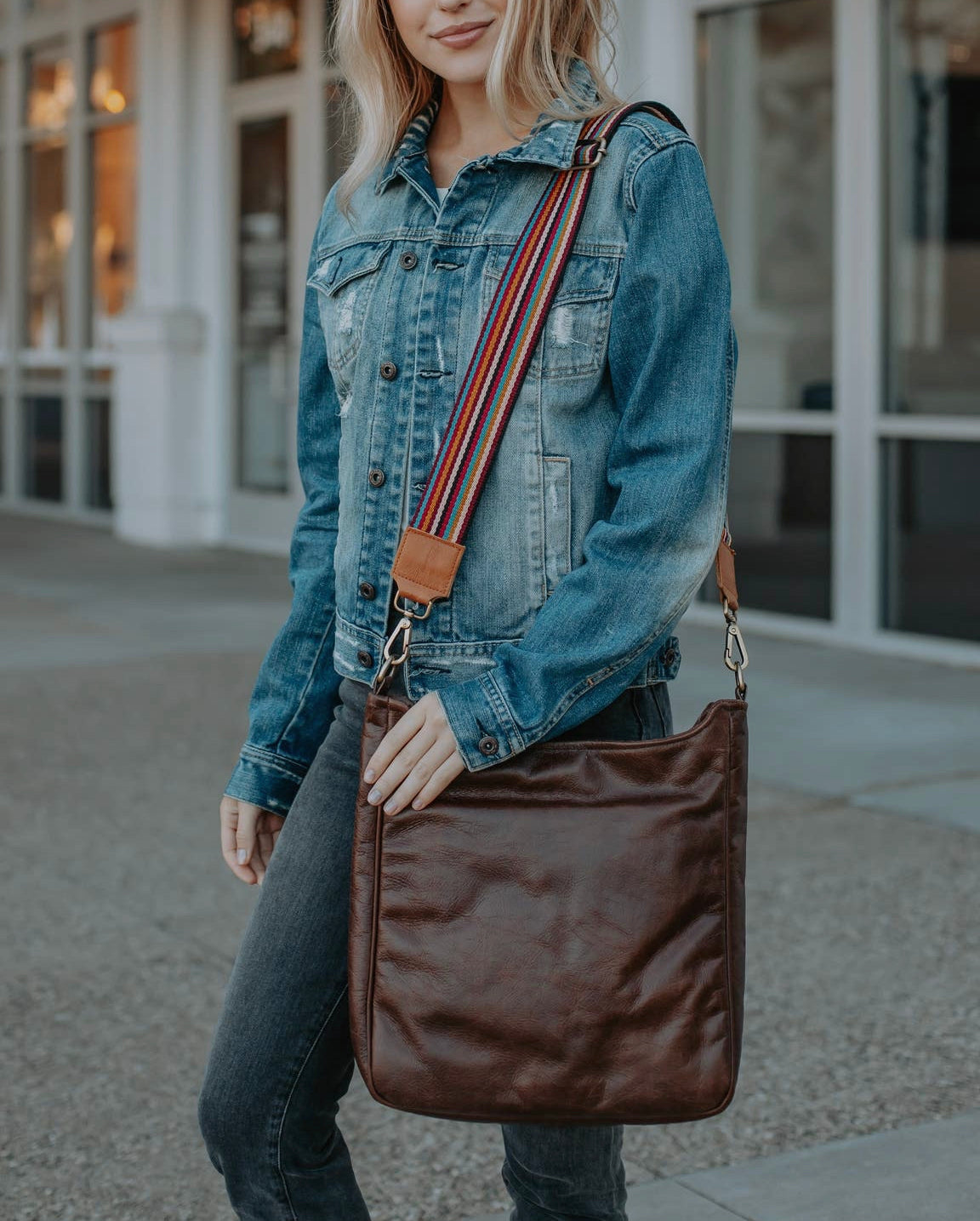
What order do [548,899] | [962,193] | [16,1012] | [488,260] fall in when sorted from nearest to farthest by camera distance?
[548,899]
[488,260]
[16,1012]
[962,193]

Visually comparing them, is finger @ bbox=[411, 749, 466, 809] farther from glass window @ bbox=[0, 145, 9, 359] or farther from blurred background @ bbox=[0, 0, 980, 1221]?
glass window @ bbox=[0, 145, 9, 359]

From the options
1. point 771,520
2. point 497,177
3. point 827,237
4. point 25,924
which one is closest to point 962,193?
point 827,237

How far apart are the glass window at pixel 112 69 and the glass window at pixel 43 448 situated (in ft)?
7.35

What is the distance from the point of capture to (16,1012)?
373 centimetres

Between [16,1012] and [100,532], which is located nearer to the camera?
[16,1012]

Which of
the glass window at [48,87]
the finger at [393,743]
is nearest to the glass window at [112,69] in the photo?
the glass window at [48,87]

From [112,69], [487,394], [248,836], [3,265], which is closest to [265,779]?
[248,836]

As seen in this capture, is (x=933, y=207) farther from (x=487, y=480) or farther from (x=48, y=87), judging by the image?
(x=48, y=87)

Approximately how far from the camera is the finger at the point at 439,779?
184cm

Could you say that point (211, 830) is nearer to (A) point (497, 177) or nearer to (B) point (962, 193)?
(A) point (497, 177)

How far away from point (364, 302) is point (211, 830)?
325cm

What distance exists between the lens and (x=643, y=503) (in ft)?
6.08

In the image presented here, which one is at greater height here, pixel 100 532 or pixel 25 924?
pixel 100 532

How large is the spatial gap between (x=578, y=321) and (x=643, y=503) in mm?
202
